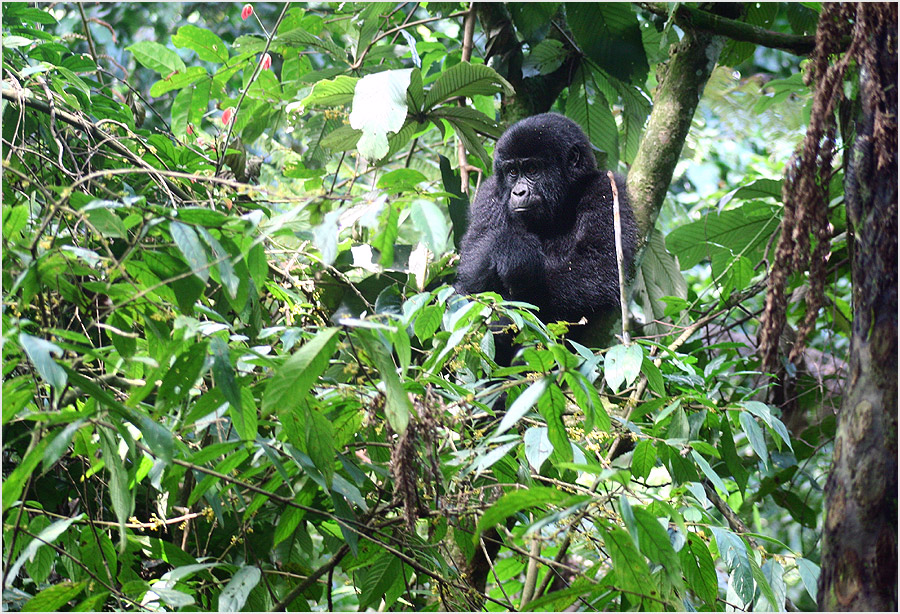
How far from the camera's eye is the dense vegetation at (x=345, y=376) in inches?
50.3

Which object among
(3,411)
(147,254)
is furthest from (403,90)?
(3,411)

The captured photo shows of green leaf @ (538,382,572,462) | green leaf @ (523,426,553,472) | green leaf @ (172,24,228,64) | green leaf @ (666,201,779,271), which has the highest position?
green leaf @ (172,24,228,64)

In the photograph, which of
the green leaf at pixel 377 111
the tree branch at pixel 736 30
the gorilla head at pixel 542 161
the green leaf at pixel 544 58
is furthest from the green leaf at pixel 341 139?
the tree branch at pixel 736 30

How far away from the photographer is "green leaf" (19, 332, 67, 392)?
1072 mm

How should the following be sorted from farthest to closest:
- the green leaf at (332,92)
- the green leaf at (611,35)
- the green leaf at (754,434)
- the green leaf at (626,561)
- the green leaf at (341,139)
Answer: the green leaf at (611,35) < the green leaf at (341,139) < the green leaf at (332,92) < the green leaf at (754,434) < the green leaf at (626,561)

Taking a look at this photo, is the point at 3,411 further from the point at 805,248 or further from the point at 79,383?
the point at 805,248

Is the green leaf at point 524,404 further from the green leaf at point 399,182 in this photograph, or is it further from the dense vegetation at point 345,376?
the green leaf at point 399,182

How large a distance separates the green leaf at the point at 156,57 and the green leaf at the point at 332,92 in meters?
0.72

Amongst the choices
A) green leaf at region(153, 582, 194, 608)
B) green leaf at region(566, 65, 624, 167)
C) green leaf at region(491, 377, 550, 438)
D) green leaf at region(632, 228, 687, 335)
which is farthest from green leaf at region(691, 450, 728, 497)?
green leaf at region(566, 65, 624, 167)

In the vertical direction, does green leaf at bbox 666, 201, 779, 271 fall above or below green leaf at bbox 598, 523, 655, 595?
above

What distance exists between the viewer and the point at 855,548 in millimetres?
1150

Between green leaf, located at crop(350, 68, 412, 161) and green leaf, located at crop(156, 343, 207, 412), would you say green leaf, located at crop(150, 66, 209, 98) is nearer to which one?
green leaf, located at crop(350, 68, 412, 161)

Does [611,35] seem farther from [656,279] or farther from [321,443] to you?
[321,443]

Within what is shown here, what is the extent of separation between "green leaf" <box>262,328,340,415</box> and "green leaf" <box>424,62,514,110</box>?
1743 mm
